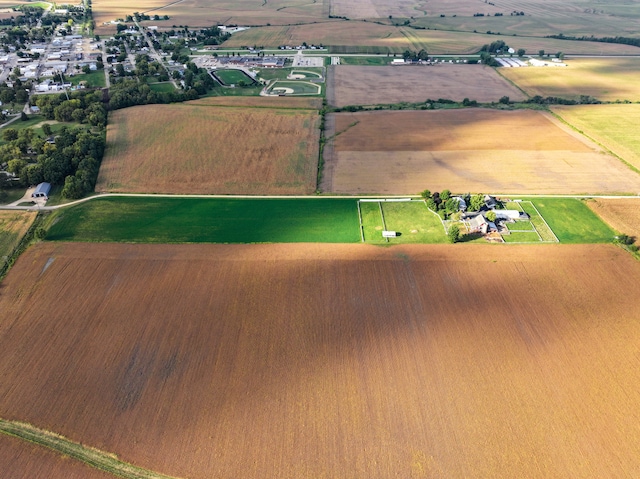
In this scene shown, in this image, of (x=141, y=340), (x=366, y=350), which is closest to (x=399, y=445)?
(x=366, y=350)

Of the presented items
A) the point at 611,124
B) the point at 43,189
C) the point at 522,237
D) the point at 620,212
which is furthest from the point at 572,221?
the point at 43,189

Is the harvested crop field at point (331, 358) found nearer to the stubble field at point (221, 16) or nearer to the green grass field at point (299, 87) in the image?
the green grass field at point (299, 87)

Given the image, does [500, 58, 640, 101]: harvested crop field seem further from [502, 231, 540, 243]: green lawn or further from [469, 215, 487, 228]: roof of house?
[469, 215, 487, 228]: roof of house

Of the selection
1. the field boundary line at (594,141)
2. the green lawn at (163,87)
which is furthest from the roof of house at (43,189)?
the field boundary line at (594,141)

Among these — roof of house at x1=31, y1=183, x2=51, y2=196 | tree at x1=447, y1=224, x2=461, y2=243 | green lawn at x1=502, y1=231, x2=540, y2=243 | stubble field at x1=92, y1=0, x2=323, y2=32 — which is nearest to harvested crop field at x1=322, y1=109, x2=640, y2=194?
green lawn at x1=502, y1=231, x2=540, y2=243

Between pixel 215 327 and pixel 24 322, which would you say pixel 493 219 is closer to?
pixel 215 327

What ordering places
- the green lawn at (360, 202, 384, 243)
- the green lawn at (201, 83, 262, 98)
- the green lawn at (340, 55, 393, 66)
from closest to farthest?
1. the green lawn at (360, 202, 384, 243)
2. the green lawn at (201, 83, 262, 98)
3. the green lawn at (340, 55, 393, 66)
